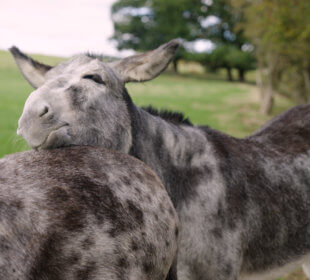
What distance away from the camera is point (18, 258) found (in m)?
1.75

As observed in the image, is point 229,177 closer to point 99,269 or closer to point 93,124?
point 93,124

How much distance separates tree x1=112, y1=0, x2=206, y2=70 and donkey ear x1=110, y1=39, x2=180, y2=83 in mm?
45754

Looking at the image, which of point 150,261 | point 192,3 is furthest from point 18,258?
point 192,3

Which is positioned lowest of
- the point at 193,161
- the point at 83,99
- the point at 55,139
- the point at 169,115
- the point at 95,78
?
the point at 193,161

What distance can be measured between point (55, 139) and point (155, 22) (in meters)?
50.9

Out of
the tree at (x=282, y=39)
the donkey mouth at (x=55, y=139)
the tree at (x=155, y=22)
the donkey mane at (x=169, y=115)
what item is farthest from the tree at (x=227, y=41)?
the donkey mouth at (x=55, y=139)

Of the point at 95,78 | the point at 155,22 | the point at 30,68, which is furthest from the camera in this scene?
the point at 155,22

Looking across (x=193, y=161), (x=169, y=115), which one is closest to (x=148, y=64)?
(x=169, y=115)

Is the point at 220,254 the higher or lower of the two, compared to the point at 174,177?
lower

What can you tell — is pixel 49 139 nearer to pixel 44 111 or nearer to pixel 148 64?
pixel 44 111

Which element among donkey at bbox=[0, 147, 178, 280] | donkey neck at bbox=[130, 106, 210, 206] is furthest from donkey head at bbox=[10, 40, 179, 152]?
donkey at bbox=[0, 147, 178, 280]

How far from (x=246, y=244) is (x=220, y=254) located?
14.2 inches

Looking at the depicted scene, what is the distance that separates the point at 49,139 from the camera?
8.35 feet

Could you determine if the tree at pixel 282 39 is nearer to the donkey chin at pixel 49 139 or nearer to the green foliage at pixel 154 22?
the donkey chin at pixel 49 139
